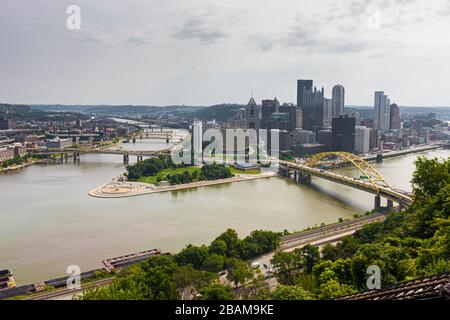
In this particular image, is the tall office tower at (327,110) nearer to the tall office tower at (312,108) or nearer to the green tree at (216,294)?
the tall office tower at (312,108)

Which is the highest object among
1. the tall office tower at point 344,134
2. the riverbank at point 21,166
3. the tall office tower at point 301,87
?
the tall office tower at point 301,87

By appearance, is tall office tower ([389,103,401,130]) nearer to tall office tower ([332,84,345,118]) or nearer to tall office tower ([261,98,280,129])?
tall office tower ([332,84,345,118])

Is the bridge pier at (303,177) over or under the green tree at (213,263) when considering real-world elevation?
under

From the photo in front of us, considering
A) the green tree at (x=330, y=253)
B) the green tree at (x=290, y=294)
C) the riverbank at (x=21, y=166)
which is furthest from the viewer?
the riverbank at (x=21, y=166)

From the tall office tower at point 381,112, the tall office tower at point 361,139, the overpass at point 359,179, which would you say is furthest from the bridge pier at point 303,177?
the tall office tower at point 381,112

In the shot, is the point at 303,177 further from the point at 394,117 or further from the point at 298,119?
the point at 394,117

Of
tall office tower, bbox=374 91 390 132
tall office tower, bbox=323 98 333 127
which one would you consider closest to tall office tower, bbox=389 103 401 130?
tall office tower, bbox=374 91 390 132

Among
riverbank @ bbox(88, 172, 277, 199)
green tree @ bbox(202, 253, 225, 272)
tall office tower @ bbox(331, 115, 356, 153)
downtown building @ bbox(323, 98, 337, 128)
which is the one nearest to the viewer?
green tree @ bbox(202, 253, 225, 272)
